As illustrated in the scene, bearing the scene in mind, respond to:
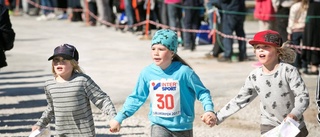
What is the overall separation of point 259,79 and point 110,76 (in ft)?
27.3

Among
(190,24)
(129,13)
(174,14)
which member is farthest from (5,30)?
(129,13)

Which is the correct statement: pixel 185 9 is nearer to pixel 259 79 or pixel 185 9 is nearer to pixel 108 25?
pixel 108 25

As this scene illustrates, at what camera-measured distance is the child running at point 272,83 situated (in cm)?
741

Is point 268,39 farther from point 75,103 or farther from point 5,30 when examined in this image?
point 5,30

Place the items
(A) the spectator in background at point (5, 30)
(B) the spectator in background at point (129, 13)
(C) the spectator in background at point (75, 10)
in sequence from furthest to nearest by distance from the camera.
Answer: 1. (C) the spectator in background at point (75, 10)
2. (B) the spectator in background at point (129, 13)
3. (A) the spectator in background at point (5, 30)

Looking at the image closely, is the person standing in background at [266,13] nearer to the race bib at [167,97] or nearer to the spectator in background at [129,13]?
the spectator in background at [129,13]

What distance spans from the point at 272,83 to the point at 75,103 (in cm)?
165

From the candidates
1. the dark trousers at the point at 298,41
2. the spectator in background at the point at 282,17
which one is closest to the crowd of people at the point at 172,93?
the dark trousers at the point at 298,41

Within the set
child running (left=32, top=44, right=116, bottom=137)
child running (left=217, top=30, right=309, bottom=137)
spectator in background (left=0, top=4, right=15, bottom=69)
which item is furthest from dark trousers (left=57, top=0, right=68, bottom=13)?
child running (left=217, top=30, right=309, bottom=137)

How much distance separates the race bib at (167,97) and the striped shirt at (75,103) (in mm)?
437

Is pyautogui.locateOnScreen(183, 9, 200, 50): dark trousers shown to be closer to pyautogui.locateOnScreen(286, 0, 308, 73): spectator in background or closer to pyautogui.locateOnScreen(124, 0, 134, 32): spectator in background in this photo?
pyautogui.locateOnScreen(124, 0, 134, 32): spectator in background

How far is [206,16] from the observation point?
21703 millimetres

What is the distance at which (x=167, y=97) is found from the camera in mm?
7199

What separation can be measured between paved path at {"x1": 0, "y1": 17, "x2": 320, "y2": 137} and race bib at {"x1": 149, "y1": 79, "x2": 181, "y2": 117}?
317 centimetres
